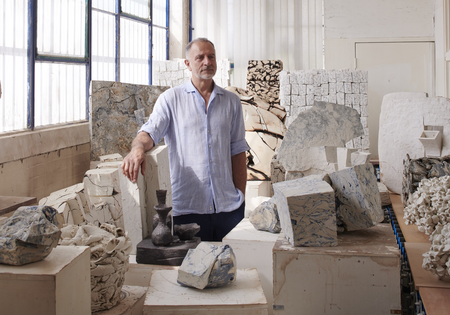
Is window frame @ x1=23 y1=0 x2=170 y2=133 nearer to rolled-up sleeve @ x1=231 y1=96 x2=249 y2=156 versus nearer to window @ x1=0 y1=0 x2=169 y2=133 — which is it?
window @ x1=0 y1=0 x2=169 y2=133

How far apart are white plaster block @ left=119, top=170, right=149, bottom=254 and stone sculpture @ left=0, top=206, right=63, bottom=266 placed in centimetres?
87

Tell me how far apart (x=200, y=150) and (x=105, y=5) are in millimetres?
3497

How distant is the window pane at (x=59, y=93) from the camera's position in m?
4.13

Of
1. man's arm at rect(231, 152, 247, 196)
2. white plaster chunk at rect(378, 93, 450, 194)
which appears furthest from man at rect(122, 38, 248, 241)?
white plaster chunk at rect(378, 93, 450, 194)

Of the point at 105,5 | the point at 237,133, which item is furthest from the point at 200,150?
the point at 105,5

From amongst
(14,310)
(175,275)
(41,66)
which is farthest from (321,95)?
(14,310)

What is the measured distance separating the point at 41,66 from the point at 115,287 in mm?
3181

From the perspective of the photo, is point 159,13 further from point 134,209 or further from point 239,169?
point 134,209

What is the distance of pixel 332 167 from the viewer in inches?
103

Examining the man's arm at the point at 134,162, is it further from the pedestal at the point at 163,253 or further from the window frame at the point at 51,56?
the window frame at the point at 51,56

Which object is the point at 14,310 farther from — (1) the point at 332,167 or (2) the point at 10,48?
(2) the point at 10,48

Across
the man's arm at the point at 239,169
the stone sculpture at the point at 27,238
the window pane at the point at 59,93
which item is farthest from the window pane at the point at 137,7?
the stone sculpture at the point at 27,238

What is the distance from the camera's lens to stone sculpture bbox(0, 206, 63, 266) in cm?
127

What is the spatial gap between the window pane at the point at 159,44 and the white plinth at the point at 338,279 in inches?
217
